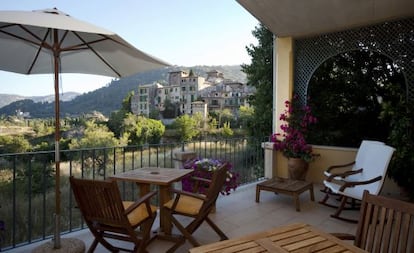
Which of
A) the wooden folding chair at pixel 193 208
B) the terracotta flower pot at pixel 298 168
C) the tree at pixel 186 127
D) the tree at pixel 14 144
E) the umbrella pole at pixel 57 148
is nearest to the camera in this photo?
the umbrella pole at pixel 57 148

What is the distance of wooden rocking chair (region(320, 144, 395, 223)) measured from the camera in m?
3.46

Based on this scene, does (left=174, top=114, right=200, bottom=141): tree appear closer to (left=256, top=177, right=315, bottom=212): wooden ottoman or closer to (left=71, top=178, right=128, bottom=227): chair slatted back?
(left=256, top=177, right=315, bottom=212): wooden ottoman

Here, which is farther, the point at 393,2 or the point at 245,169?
the point at 245,169

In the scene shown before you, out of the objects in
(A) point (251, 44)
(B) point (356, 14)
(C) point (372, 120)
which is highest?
(A) point (251, 44)

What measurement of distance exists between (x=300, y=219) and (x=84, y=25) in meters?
3.16

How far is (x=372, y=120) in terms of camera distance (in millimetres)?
5023

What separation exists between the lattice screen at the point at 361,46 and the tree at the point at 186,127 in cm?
923

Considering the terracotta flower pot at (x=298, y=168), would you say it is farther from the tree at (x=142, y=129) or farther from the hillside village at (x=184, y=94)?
the tree at (x=142, y=129)

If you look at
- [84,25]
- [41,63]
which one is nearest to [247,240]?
[84,25]

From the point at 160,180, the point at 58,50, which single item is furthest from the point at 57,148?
the point at 160,180

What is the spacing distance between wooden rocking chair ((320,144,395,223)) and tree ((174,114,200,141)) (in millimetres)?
10507

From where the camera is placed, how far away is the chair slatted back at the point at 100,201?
2.12m

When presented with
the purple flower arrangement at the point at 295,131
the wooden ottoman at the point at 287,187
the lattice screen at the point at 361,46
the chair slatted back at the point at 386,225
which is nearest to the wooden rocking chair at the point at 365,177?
the wooden ottoman at the point at 287,187

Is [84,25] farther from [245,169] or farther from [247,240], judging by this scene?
[245,169]
